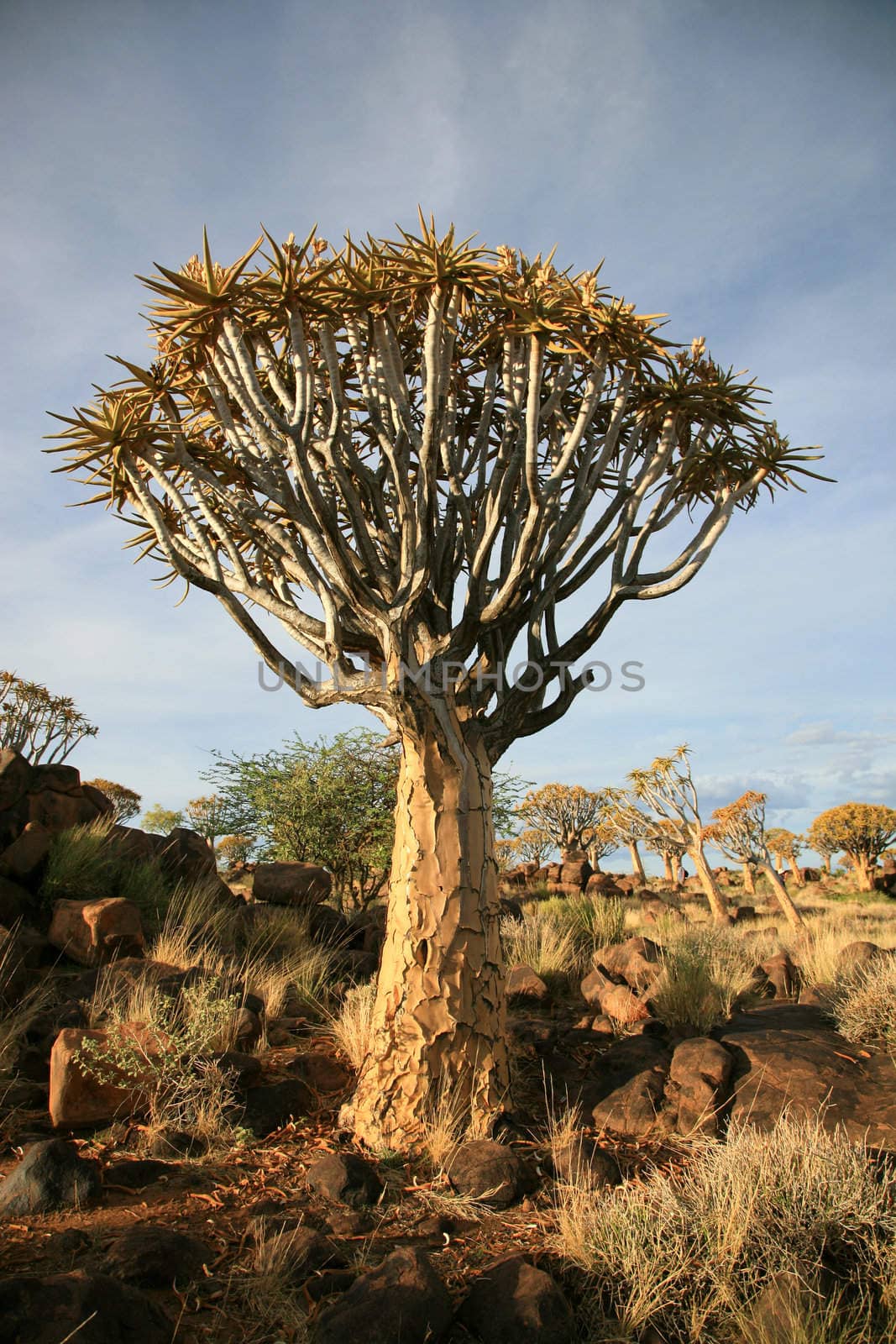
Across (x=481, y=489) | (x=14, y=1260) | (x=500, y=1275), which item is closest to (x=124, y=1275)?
(x=14, y=1260)

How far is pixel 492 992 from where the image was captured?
4.99 metres

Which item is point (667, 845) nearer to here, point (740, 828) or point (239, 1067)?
point (740, 828)

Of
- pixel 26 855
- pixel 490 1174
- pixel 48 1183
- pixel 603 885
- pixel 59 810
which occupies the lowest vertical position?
pixel 490 1174

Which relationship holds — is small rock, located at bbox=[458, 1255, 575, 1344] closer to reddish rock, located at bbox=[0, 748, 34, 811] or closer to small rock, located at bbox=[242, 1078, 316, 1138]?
small rock, located at bbox=[242, 1078, 316, 1138]

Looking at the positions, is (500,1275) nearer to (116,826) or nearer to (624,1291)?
(624,1291)

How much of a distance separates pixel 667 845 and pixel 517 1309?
A: 69.2 feet

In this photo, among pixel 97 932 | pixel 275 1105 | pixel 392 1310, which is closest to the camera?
pixel 392 1310

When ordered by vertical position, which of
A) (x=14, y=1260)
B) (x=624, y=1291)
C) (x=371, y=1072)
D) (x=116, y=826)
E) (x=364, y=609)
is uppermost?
(x=364, y=609)

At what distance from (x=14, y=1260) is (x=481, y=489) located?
195 inches

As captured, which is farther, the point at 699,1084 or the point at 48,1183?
the point at 699,1084

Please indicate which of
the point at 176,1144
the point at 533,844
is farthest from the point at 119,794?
the point at 176,1144

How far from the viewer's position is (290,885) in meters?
9.59

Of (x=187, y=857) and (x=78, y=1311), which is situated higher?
(x=187, y=857)

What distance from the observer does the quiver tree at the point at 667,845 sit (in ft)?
63.1
